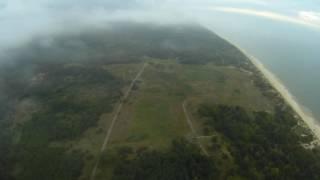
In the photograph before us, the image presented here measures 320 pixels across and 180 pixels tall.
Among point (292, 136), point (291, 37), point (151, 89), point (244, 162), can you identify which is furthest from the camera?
point (291, 37)

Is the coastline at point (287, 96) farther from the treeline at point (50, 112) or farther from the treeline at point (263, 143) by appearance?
the treeline at point (50, 112)

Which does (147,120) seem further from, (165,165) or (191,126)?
(165,165)

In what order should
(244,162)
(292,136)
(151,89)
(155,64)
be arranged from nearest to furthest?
(244,162) → (292,136) → (151,89) → (155,64)

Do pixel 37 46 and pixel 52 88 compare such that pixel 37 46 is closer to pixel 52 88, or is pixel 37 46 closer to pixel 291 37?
pixel 52 88

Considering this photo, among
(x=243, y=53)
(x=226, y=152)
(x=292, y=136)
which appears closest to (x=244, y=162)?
(x=226, y=152)

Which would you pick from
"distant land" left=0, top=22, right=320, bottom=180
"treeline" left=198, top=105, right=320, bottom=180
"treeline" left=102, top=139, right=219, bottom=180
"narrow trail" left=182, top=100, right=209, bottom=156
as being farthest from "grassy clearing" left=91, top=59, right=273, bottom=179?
"treeline" left=198, top=105, right=320, bottom=180

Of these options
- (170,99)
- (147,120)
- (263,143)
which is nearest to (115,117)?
(147,120)
